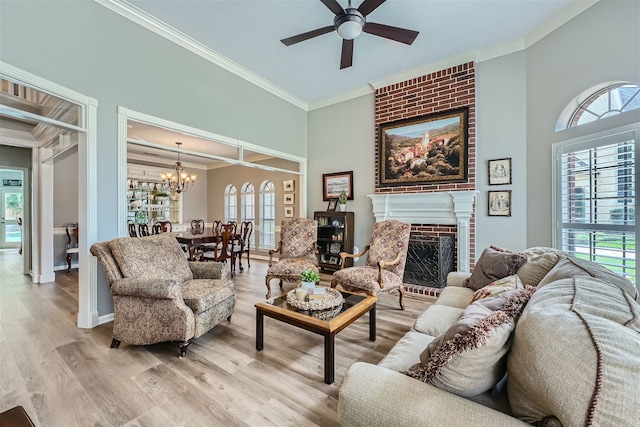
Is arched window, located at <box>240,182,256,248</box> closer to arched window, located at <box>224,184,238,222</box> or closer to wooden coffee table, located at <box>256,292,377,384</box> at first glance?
arched window, located at <box>224,184,238,222</box>

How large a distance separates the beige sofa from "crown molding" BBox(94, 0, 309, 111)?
4117 mm

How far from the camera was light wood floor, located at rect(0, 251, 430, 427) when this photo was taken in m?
1.63

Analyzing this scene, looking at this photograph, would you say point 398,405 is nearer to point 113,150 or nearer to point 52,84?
point 113,150

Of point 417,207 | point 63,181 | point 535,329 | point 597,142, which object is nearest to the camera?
point 535,329

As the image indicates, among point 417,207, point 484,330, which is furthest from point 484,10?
point 484,330

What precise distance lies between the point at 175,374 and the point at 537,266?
2.92 metres

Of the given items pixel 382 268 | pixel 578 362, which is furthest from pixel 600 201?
pixel 578 362

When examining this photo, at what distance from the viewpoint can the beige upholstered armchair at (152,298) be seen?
2205 millimetres

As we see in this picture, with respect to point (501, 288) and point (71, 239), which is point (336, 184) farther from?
point (71, 239)

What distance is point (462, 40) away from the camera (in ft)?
11.6

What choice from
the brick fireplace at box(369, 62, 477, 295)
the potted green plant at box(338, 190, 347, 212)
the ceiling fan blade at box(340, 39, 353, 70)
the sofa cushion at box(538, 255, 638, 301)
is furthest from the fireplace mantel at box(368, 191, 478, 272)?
the sofa cushion at box(538, 255, 638, 301)

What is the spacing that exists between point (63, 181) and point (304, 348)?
6.09m

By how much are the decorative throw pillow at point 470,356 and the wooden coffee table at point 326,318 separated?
97 cm

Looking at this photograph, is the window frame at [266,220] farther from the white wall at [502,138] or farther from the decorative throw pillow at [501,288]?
the decorative throw pillow at [501,288]
